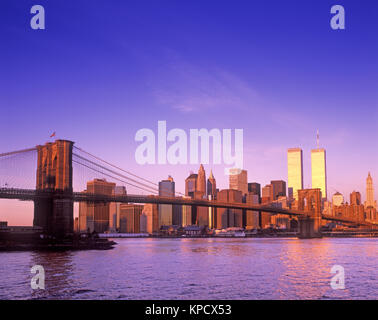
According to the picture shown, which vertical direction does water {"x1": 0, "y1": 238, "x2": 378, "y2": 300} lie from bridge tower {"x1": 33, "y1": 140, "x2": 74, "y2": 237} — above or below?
below

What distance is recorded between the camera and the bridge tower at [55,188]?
8031 centimetres

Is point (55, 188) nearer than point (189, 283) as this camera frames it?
No

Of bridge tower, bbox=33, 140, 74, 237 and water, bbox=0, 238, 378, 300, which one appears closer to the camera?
water, bbox=0, 238, 378, 300

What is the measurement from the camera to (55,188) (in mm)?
81938

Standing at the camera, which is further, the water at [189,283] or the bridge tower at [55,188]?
the bridge tower at [55,188]

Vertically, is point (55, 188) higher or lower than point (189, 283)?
higher

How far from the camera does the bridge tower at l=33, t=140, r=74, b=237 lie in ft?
263

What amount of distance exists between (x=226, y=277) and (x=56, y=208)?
50016mm

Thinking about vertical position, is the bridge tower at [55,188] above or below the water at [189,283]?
above

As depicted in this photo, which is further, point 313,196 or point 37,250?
point 313,196

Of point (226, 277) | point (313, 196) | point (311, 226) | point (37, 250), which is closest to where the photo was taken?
point (226, 277)

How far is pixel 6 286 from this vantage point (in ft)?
105
